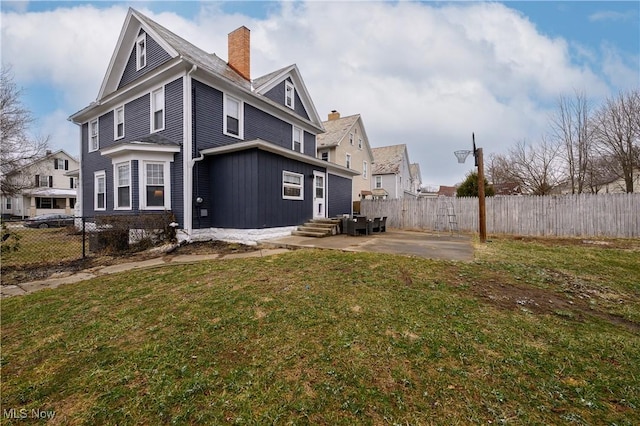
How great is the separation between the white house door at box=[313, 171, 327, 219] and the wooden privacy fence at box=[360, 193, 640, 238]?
16.5 feet

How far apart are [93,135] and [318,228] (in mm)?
13062

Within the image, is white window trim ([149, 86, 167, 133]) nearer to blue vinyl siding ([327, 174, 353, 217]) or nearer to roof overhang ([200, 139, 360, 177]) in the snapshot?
roof overhang ([200, 139, 360, 177])

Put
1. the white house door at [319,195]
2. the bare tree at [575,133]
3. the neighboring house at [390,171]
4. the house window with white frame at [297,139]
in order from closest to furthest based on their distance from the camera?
the white house door at [319,195], the house window with white frame at [297,139], the bare tree at [575,133], the neighboring house at [390,171]

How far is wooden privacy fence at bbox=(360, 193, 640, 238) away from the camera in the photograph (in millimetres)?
10227

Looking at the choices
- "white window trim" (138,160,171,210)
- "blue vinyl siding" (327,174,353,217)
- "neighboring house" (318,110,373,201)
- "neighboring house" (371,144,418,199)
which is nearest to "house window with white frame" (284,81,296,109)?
"blue vinyl siding" (327,174,353,217)

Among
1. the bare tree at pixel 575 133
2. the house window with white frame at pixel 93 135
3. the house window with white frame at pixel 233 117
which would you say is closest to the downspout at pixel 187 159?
the house window with white frame at pixel 233 117

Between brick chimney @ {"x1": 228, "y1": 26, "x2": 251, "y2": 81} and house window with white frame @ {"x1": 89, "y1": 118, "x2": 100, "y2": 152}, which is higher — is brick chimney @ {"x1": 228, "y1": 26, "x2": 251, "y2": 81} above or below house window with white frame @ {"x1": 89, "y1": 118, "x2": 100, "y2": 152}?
above

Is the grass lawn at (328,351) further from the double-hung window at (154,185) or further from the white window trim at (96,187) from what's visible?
the white window trim at (96,187)

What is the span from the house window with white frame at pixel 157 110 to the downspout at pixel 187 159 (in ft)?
5.14

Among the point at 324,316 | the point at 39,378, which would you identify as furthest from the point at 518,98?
the point at 39,378

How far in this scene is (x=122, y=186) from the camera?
10.1m

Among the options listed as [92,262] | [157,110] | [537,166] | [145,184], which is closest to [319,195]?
[145,184]

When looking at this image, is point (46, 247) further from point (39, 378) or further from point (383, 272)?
point (383, 272)

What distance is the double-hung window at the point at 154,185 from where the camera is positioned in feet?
31.4
